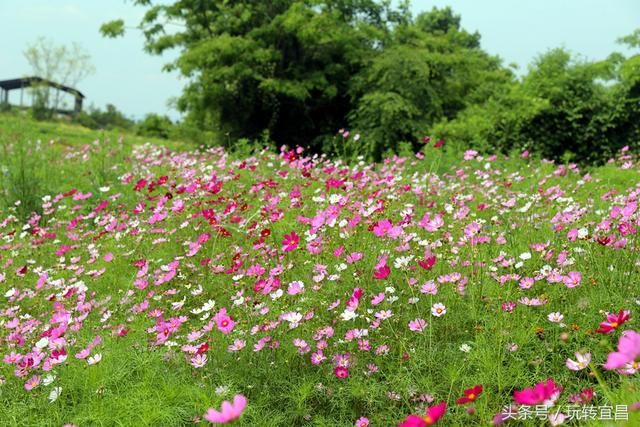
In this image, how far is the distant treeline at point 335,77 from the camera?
9.52 meters

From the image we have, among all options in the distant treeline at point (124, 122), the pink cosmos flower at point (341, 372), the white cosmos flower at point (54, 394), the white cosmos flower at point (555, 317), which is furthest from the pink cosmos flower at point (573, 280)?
the distant treeline at point (124, 122)

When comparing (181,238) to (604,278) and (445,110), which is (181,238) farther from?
(445,110)

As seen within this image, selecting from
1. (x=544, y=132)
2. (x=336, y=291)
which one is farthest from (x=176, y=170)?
(x=544, y=132)

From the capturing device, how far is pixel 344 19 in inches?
584

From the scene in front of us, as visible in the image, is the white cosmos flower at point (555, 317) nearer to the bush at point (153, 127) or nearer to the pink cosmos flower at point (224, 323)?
the pink cosmos flower at point (224, 323)

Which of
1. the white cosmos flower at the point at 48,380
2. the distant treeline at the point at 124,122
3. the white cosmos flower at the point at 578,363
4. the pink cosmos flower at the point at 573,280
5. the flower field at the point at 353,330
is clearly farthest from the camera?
the distant treeline at the point at 124,122

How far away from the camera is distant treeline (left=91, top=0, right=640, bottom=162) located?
9523 millimetres

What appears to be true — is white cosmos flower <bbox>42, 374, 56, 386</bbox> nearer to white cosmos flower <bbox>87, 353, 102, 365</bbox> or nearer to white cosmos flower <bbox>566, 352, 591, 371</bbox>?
white cosmos flower <bbox>87, 353, 102, 365</bbox>

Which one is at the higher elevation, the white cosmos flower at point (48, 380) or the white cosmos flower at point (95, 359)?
the white cosmos flower at point (95, 359)

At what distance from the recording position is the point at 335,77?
45.7 feet

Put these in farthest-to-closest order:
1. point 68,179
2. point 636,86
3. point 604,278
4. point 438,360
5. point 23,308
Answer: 1. point 636,86
2. point 68,179
3. point 23,308
4. point 604,278
5. point 438,360

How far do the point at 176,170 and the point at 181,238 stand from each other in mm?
1798

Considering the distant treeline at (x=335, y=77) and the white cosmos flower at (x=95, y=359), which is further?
the distant treeline at (x=335, y=77)

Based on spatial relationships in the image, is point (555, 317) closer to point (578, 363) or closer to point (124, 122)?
point (578, 363)
